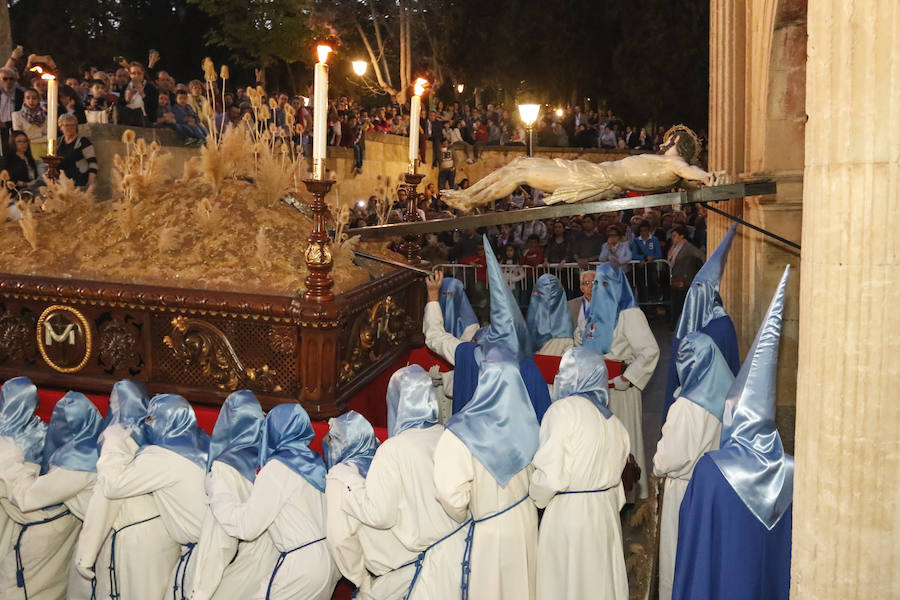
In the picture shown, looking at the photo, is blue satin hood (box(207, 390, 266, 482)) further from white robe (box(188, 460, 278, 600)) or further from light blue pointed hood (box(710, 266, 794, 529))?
light blue pointed hood (box(710, 266, 794, 529))

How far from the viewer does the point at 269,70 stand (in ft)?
80.7

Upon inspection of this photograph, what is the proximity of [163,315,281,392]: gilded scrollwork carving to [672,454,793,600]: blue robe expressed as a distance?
7.97 feet

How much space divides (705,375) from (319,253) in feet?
6.66

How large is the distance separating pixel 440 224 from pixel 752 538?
2.03 m

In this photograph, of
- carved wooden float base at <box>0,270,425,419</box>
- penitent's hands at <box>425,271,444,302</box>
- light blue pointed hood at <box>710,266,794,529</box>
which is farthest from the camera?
penitent's hands at <box>425,271,444,302</box>

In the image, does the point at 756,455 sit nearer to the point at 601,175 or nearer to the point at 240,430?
the point at 601,175

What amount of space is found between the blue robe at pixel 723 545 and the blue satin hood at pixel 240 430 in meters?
1.87

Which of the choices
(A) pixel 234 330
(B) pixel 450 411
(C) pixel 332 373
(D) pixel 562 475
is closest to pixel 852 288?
(D) pixel 562 475

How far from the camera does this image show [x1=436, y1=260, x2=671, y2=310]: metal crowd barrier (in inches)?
432

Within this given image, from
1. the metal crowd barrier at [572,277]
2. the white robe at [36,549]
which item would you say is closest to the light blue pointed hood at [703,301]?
the white robe at [36,549]

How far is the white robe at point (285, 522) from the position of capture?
12.2ft

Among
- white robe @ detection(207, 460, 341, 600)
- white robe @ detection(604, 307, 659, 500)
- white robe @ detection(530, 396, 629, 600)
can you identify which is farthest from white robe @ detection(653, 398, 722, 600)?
white robe @ detection(207, 460, 341, 600)

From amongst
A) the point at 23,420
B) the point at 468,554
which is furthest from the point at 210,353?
the point at 468,554

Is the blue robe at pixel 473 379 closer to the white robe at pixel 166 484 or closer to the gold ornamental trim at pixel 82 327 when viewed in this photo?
the white robe at pixel 166 484
